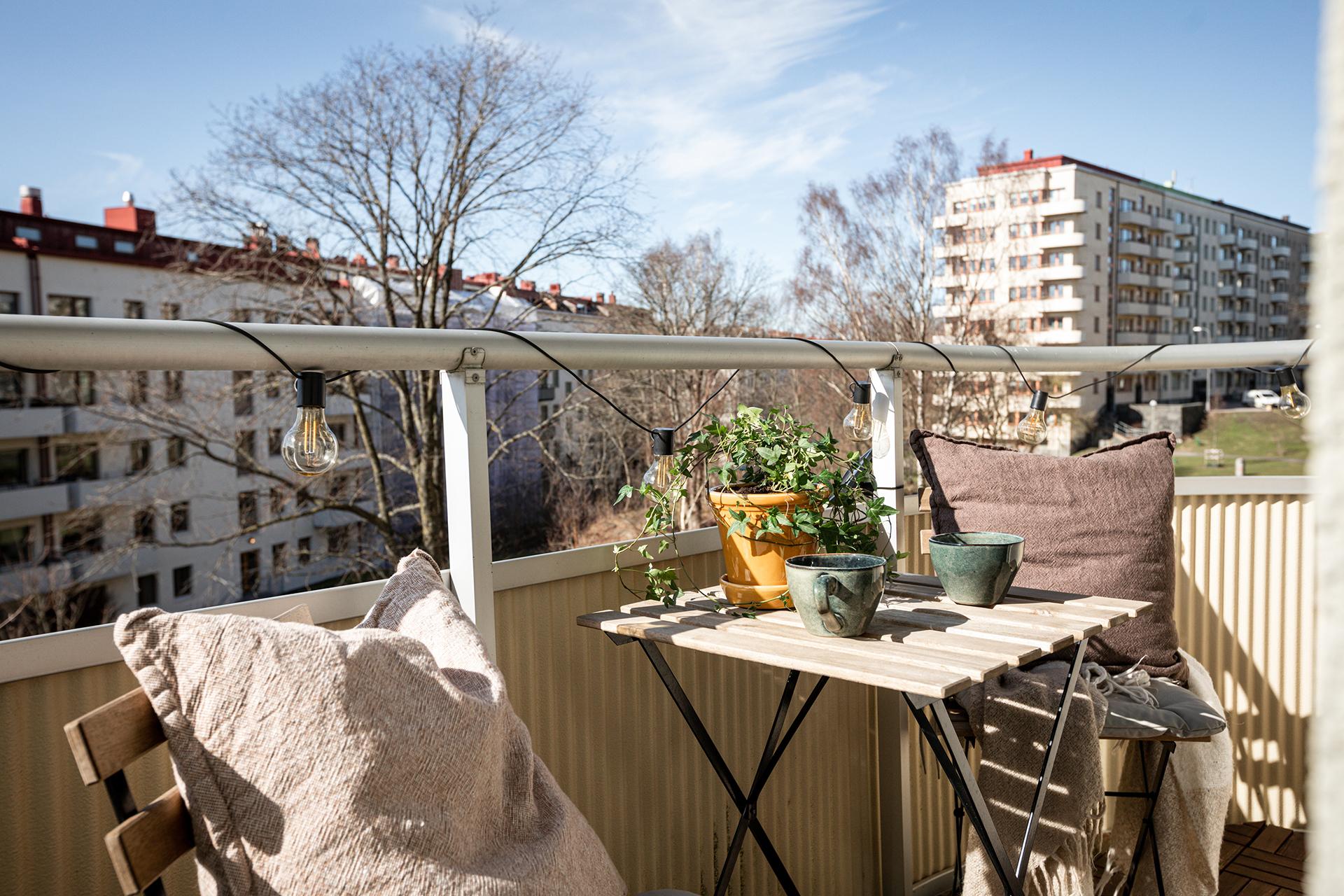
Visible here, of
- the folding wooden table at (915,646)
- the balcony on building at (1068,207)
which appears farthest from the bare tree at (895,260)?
the folding wooden table at (915,646)

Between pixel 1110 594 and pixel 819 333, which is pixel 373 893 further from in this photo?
pixel 819 333

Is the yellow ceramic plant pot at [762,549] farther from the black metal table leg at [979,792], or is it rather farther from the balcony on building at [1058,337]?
the balcony on building at [1058,337]

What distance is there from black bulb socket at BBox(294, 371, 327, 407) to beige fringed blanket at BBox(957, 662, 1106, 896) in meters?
1.22

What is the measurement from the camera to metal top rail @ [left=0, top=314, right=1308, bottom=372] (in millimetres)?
1119

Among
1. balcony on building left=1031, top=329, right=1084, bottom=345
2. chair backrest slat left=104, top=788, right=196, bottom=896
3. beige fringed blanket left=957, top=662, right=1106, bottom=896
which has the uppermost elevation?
balcony on building left=1031, top=329, right=1084, bottom=345

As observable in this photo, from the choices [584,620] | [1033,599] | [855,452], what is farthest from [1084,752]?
[584,620]

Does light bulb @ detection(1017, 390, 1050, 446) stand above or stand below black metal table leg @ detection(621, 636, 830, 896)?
above

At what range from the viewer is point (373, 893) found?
96 centimetres

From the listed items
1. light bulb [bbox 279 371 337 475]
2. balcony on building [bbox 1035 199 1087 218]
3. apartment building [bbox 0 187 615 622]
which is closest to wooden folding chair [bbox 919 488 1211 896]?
light bulb [bbox 279 371 337 475]

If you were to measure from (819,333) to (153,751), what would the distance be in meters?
17.3

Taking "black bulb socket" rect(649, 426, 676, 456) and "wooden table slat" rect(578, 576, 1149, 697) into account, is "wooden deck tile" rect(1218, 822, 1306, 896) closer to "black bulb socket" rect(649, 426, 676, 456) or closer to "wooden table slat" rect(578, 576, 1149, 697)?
"wooden table slat" rect(578, 576, 1149, 697)

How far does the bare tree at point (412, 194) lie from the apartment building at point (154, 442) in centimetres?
25

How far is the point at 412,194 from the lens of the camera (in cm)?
1277

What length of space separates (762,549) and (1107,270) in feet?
114
